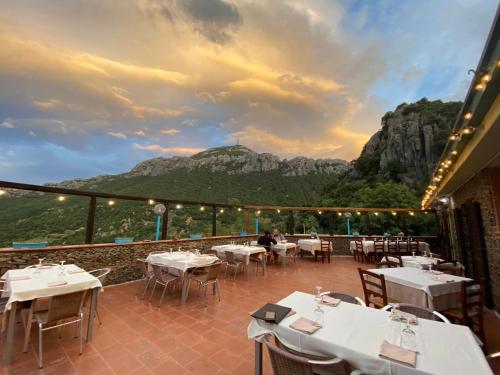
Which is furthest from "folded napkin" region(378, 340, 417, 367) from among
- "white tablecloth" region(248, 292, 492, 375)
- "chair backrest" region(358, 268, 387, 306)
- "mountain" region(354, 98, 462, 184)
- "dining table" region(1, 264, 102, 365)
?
"mountain" region(354, 98, 462, 184)

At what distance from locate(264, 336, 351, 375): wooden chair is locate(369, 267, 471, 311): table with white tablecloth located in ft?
7.64

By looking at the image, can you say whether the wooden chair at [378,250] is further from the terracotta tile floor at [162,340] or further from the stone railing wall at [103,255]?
the stone railing wall at [103,255]

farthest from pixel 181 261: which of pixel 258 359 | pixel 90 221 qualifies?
pixel 258 359

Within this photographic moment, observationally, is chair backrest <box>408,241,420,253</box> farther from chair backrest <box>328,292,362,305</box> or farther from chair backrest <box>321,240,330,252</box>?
chair backrest <box>328,292,362,305</box>

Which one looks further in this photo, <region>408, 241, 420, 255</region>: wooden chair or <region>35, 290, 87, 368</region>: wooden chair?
<region>408, 241, 420, 255</region>: wooden chair

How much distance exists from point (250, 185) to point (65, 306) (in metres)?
18.6

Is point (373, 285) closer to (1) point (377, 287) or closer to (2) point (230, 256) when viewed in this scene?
(1) point (377, 287)

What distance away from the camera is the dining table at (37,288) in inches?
84.3

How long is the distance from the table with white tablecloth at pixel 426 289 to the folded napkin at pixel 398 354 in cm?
214

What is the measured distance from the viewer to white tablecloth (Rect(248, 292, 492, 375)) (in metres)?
1.08

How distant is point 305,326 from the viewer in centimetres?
150

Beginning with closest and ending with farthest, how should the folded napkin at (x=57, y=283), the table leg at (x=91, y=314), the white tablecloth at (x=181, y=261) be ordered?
1. the folded napkin at (x=57, y=283)
2. the table leg at (x=91, y=314)
3. the white tablecloth at (x=181, y=261)

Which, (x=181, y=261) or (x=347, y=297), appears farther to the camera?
(x=181, y=261)

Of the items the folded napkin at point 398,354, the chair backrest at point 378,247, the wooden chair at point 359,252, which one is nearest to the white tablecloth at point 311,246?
the wooden chair at point 359,252
